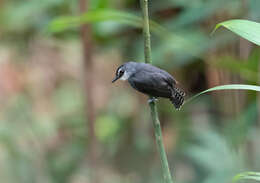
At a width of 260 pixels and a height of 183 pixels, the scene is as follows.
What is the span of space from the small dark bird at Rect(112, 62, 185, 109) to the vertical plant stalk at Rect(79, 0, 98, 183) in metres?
1.26

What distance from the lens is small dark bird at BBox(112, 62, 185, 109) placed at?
5.98 ft

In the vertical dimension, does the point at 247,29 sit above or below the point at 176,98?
above

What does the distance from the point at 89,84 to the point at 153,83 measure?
4.95 feet

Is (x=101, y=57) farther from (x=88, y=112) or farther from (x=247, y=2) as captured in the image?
(x=247, y=2)

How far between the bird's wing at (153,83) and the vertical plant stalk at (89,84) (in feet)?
4.31

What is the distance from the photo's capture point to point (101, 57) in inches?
196

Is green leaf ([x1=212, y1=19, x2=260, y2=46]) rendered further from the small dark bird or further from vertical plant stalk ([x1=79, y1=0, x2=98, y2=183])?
vertical plant stalk ([x1=79, y1=0, x2=98, y2=183])

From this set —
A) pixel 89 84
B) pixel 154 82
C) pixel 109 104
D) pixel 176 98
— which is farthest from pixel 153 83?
pixel 109 104

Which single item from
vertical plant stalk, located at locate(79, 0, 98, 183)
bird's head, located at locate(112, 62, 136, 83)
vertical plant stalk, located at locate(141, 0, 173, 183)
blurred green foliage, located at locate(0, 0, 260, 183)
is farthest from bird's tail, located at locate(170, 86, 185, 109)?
blurred green foliage, located at locate(0, 0, 260, 183)

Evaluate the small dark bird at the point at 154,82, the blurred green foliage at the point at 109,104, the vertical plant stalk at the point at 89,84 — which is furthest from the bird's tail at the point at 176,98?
the blurred green foliage at the point at 109,104

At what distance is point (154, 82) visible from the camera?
1846mm

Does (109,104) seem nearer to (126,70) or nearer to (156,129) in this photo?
(126,70)

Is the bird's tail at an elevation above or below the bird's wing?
below

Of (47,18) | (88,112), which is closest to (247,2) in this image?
(88,112)
